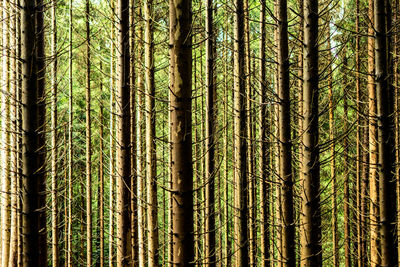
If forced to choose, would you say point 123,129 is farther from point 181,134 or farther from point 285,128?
point 181,134

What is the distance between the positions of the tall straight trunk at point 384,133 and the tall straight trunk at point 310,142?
5.27ft

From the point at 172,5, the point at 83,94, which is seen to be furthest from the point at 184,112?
the point at 83,94

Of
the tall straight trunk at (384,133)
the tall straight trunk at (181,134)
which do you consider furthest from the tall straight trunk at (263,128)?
the tall straight trunk at (384,133)

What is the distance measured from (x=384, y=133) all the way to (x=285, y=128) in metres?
1.62

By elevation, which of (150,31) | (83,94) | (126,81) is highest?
(83,94)

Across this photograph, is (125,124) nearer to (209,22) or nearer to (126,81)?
(126,81)

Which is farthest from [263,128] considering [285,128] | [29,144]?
[29,144]

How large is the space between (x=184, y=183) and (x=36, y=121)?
6.70ft

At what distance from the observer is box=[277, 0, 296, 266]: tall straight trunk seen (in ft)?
16.6

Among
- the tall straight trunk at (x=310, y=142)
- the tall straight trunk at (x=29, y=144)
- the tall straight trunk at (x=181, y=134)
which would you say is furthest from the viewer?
the tall straight trunk at (x=310, y=142)

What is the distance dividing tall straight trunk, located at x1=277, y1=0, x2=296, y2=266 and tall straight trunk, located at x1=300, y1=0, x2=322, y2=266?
662 mm

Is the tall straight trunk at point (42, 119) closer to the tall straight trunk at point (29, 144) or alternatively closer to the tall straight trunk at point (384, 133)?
the tall straight trunk at point (29, 144)

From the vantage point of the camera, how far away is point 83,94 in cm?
1766

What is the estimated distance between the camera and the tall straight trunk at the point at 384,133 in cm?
526
